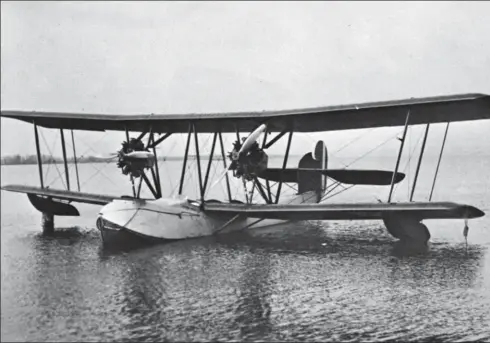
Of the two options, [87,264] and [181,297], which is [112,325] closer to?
[181,297]

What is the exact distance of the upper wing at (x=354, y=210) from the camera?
1408 centimetres

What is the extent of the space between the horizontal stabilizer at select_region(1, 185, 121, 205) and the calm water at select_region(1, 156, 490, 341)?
2.61 meters

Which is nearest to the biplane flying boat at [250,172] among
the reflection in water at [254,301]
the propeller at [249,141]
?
the propeller at [249,141]

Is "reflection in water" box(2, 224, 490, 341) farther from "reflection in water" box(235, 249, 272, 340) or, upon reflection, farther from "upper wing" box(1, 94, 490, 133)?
"upper wing" box(1, 94, 490, 133)

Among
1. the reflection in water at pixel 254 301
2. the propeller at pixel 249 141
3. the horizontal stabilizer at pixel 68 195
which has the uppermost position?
the propeller at pixel 249 141

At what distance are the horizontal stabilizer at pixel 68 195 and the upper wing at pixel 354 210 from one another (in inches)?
192

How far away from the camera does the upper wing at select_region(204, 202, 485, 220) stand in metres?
14.1

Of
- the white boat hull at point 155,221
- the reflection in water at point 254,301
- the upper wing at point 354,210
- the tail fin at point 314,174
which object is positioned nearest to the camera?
the reflection in water at point 254,301

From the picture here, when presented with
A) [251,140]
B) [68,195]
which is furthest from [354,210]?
[68,195]

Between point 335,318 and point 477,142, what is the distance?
12.4m

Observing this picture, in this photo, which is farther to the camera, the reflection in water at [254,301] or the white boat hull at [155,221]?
the white boat hull at [155,221]

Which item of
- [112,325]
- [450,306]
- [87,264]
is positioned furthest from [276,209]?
[112,325]

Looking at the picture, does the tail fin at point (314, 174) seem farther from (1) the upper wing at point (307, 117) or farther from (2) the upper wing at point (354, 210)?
(2) the upper wing at point (354, 210)

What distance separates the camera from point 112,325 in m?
8.44
